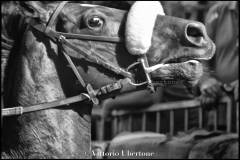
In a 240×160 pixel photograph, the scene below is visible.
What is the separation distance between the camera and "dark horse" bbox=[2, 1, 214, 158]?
2518 mm

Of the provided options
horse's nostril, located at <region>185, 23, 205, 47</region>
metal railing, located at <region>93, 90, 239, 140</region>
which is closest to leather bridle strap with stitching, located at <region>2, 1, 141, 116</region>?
horse's nostril, located at <region>185, 23, 205, 47</region>

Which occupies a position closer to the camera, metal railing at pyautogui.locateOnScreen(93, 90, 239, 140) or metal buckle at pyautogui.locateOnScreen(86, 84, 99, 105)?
metal buckle at pyautogui.locateOnScreen(86, 84, 99, 105)

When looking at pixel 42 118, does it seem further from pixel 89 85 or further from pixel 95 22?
pixel 95 22

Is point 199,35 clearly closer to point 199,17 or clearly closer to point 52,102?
point 52,102

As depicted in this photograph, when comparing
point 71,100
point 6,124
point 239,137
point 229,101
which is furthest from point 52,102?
point 229,101

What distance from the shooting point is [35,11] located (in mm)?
2652

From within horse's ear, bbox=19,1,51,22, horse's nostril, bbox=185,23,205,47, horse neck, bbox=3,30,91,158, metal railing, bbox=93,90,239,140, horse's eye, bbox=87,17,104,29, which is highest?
horse's ear, bbox=19,1,51,22

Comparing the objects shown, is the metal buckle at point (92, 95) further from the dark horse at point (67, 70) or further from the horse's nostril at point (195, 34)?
the horse's nostril at point (195, 34)

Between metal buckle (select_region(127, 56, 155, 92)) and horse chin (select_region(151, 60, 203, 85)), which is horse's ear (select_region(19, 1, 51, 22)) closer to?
metal buckle (select_region(127, 56, 155, 92))

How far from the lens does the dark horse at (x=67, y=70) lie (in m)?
2.52

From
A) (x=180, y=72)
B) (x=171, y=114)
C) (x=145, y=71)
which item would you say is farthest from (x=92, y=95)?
(x=171, y=114)

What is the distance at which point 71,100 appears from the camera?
254cm

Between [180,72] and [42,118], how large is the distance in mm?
669

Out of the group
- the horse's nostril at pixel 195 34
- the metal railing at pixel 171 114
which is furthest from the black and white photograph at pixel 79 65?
the metal railing at pixel 171 114
